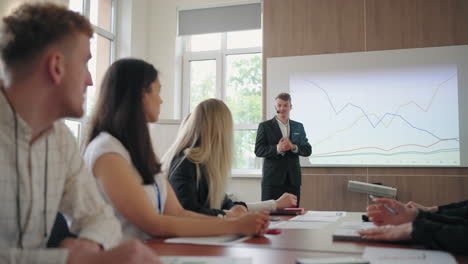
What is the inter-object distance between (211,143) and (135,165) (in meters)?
0.57

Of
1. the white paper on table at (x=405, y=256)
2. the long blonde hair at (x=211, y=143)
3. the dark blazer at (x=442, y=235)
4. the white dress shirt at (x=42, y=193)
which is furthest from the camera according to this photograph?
the long blonde hair at (x=211, y=143)

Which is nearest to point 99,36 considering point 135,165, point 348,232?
point 135,165

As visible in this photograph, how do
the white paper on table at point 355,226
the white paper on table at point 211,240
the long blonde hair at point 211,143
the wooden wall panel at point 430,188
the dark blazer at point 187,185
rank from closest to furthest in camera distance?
the white paper on table at point 211,240, the white paper on table at point 355,226, the dark blazer at point 187,185, the long blonde hair at point 211,143, the wooden wall panel at point 430,188

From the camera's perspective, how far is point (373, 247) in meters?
1.10

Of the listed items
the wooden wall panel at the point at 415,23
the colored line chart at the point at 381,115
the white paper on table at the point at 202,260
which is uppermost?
the wooden wall panel at the point at 415,23

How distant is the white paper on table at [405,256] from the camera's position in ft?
3.08

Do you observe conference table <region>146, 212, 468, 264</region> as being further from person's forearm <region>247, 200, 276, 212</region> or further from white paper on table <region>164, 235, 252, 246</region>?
person's forearm <region>247, 200, 276, 212</region>

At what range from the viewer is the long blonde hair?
1.88 metres

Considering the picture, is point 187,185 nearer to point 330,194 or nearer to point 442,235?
point 442,235

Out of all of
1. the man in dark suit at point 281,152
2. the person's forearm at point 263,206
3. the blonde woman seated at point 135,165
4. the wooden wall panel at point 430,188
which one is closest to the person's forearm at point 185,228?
the blonde woman seated at point 135,165

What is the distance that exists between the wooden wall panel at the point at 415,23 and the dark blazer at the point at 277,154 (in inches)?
56.9

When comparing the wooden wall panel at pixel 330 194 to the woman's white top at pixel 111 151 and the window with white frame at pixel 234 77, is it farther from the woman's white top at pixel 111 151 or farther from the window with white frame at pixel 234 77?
the woman's white top at pixel 111 151

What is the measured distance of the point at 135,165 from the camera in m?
1.39

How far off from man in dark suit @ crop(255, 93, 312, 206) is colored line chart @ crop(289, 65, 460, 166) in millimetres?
613
